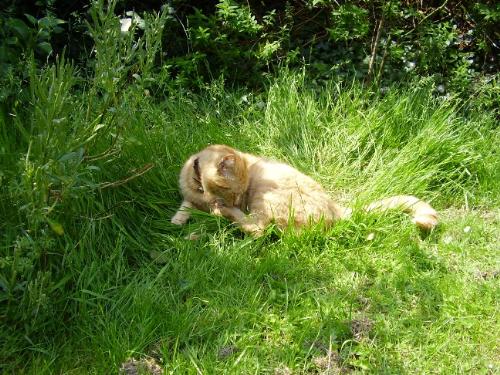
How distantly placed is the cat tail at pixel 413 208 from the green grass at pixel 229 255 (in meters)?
0.07

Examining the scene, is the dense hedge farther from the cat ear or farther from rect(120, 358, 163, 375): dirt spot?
rect(120, 358, 163, 375): dirt spot

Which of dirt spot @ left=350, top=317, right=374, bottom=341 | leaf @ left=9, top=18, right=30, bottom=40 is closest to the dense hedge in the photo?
leaf @ left=9, top=18, right=30, bottom=40

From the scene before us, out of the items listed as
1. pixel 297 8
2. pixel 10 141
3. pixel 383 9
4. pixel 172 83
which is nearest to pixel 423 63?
pixel 383 9

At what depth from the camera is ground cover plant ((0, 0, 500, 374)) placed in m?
3.26

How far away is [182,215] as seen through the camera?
169 inches

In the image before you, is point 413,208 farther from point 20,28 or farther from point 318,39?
point 20,28

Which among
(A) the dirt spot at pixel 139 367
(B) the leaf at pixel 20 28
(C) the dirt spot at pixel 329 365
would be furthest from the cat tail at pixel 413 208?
(B) the leaf at pixel 20 28

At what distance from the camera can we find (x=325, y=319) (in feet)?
11.7

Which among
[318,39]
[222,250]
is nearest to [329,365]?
[222,250]

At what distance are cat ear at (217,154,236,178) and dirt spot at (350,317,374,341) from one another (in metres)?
1.20

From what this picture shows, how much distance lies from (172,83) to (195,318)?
267 cm

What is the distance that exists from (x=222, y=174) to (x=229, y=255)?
20.2 inches

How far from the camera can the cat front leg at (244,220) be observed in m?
4.13

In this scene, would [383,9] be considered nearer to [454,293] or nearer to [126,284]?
[454,293]
